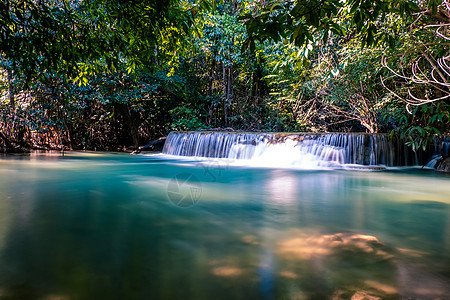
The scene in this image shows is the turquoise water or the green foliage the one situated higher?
the green foliage

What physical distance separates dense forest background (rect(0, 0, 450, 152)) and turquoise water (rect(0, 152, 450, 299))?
155 cm

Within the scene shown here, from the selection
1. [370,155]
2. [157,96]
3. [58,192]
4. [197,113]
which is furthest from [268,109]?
[58,192]

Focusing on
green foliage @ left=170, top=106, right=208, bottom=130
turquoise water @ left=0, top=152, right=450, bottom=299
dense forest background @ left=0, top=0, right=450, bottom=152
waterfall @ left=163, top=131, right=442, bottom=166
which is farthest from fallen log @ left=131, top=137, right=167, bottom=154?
turquoise water @ left=0, top=152, right=450, bottom=299

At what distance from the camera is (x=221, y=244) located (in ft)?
6.91

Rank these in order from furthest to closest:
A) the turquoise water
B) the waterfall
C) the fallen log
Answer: the fallen log, the waterfall, the turquoise water

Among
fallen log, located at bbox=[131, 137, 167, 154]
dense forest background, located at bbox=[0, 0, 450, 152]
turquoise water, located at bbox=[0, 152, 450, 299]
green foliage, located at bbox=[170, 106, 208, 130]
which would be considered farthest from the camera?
green foliage, located at bbox=[170, 106, 208, 130]

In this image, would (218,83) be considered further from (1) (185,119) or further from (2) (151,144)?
(2) (151,144)

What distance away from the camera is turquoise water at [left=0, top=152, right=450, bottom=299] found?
1474 mm

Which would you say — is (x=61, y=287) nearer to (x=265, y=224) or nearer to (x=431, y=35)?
(x=265, y=224)

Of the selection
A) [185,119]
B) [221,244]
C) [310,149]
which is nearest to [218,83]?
[185,119]

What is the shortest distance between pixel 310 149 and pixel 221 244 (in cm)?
689

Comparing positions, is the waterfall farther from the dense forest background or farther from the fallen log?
the fallen log

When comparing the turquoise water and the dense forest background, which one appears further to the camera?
the dense forest background

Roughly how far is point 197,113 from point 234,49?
3251 millimetres
